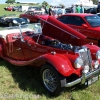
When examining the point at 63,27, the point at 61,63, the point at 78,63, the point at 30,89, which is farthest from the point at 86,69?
the point at 30,89

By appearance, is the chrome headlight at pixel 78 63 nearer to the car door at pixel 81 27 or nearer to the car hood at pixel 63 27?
the car hood at pixel 63 27

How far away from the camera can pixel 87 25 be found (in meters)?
8.41

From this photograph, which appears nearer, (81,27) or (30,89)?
(30,89)

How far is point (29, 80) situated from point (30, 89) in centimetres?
48

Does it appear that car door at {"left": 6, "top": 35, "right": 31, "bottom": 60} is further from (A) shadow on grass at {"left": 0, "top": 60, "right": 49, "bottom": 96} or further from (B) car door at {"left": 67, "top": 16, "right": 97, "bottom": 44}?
(B) car door at {"left": 67, "top": 16, "right": 97, "bottom": 44}

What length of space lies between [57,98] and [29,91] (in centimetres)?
67

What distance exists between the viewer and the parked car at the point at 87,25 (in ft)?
26.2

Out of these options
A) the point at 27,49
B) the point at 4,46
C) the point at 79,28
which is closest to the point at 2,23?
the point at 79,28

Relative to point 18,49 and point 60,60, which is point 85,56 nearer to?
point 60,60

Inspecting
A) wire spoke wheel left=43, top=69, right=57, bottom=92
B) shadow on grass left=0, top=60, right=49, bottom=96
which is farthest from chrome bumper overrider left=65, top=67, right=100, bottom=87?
shadow on grass left=0, top=60, right=49, bottom=96

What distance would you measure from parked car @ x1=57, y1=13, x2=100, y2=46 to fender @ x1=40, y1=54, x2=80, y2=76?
420 centimetres

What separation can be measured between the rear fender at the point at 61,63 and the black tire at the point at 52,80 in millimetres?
108

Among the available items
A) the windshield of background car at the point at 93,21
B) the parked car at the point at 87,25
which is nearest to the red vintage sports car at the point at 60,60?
the parked car at the point at 87,25

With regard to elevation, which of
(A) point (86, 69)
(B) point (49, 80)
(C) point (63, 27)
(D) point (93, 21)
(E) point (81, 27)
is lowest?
(B) point (49, 80)
